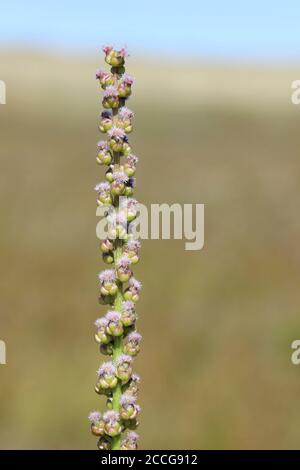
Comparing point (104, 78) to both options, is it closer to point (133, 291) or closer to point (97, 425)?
point (133, 291)

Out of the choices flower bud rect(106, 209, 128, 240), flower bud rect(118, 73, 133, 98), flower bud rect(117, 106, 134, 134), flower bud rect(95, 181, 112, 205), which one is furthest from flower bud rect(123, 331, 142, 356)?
flower bud rect(118, 73, 133, 98)

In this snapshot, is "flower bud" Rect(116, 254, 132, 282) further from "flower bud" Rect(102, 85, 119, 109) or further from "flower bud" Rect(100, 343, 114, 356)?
"flower bud" Rect(102, 85, 119, 109)

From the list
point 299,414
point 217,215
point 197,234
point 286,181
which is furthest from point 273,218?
point 299,414

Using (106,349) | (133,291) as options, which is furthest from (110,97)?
(106,349)

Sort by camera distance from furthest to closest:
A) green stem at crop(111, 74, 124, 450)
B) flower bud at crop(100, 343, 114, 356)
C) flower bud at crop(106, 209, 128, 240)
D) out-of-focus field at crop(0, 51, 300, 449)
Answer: out-of-focus field at crop(0, 51, 300, 449) < flower bud at crop(100, 343, 114, 356) < green stem at crop(111, 74, 124, 450) < flower bud at crop(106, 209, 128, 240)

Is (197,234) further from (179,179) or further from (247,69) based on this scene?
(247,69)

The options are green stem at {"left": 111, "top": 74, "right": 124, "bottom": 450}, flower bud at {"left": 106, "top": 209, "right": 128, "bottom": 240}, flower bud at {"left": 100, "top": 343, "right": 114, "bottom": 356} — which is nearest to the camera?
flower bud at {"left": 106, "top": 209, "right": 128, "bottom": 240}
